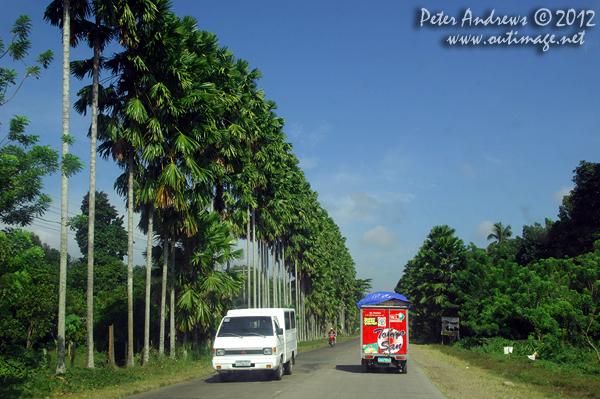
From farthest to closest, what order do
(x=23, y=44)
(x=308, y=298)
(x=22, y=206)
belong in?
(x=308, y=298), (x=23, y=44), (x=22, y=206)

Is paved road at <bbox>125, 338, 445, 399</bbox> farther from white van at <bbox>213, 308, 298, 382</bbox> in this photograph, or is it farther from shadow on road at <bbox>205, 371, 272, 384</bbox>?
white van at <bbox>213, 308, 298, 382</bbox>

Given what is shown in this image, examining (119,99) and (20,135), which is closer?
(20,135)

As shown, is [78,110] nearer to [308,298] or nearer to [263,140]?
[263,140]

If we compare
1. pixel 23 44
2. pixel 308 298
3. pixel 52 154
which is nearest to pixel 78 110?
pixel 23 44

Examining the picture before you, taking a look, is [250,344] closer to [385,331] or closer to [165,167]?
[385,331]

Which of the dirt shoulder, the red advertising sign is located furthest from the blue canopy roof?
the dirt shoulder

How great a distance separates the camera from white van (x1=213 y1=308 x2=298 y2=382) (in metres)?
15.0

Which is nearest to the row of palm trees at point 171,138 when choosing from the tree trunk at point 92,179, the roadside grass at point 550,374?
the tree trunk at point 92,179

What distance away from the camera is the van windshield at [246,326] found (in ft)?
52.0

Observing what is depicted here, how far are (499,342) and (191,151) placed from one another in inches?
989

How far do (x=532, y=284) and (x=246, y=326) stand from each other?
2337cm

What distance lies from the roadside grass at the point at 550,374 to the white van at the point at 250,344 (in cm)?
861

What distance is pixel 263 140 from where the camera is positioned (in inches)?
1261

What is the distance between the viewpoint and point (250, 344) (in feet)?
49.9
